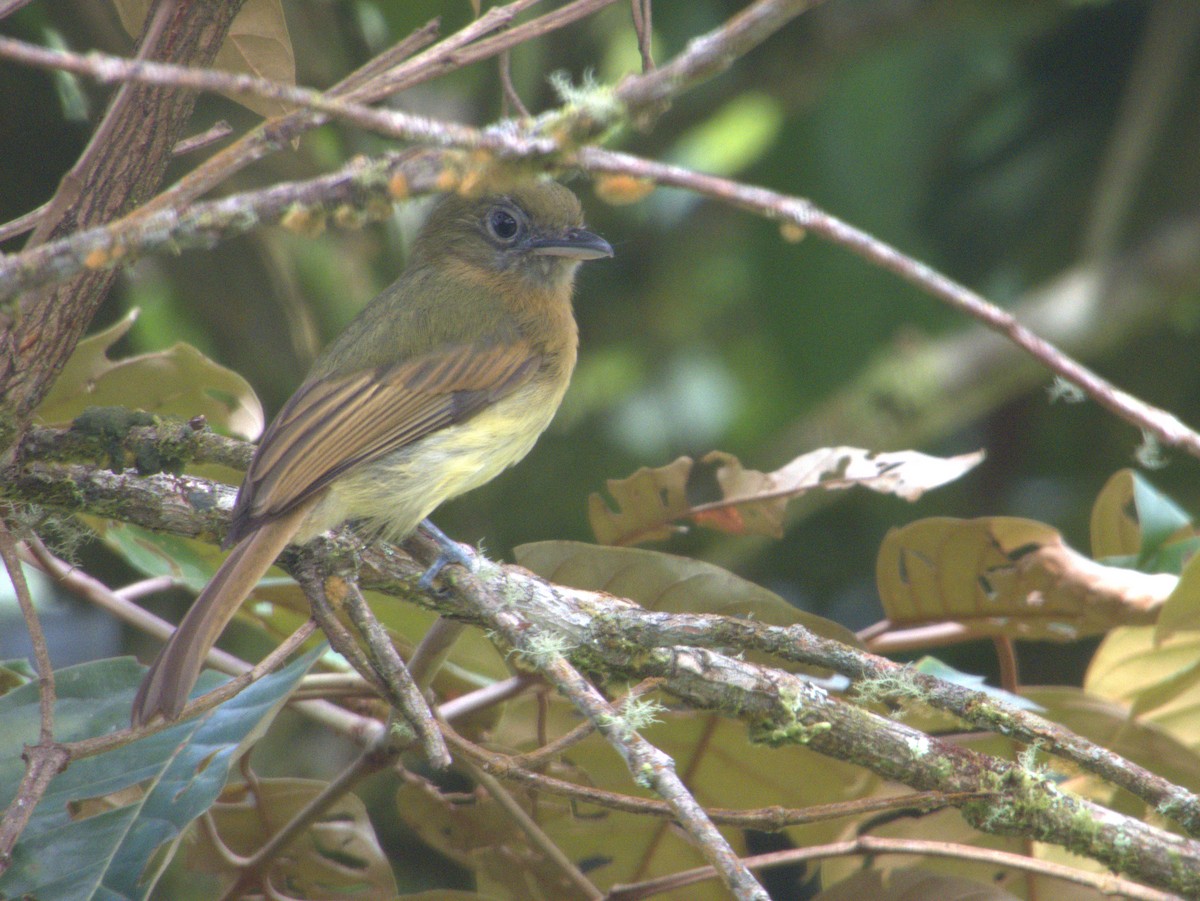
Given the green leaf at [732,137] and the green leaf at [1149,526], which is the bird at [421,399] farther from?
the green leaf at [732,137]

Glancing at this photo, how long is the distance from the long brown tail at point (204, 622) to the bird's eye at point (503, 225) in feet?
4.47

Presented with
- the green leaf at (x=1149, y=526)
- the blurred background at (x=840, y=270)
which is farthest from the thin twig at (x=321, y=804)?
the blurred background at (x=840, y=270)

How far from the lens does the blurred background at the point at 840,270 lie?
→ 13.8ft

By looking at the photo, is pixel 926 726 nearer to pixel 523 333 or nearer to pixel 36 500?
pixel 523 333

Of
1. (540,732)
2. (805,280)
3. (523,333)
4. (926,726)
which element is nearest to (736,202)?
(540,732)

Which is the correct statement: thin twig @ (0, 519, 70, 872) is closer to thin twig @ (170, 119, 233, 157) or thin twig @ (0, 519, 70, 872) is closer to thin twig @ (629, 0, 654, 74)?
thin twig @ (170, 119, 233, 157)

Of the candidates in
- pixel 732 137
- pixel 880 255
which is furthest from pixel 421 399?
pixel 732 137

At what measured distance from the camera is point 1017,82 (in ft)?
16.6

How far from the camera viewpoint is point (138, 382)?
252cm

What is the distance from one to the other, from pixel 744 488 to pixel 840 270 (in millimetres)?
2779

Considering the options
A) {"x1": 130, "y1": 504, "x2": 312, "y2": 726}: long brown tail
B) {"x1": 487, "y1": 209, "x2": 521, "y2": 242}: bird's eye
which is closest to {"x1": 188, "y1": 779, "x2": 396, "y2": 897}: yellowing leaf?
{"x1": 130, "y1": 504, "x2": 312, "y2": 726}: long brown tail

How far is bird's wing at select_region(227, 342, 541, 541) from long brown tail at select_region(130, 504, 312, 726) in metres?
0.04

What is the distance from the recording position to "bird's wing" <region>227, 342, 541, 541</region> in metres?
2.23

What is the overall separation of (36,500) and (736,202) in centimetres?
134
